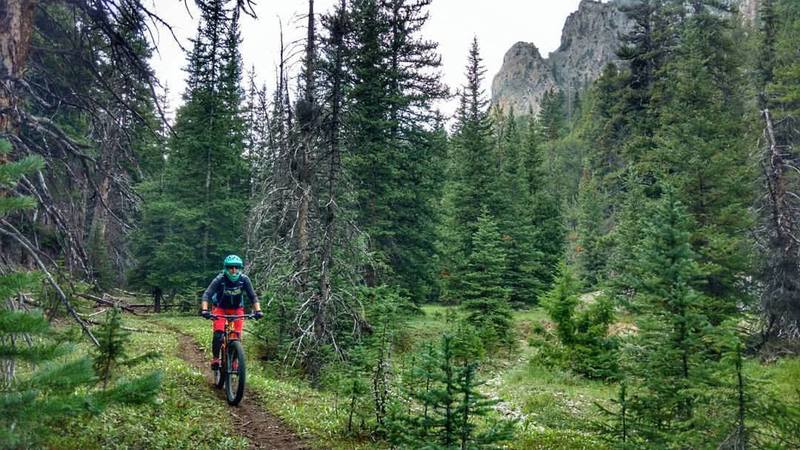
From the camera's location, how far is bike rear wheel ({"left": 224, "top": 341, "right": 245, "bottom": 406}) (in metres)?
9.18

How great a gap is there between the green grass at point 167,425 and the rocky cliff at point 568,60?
14481cm

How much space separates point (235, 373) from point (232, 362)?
212 mm

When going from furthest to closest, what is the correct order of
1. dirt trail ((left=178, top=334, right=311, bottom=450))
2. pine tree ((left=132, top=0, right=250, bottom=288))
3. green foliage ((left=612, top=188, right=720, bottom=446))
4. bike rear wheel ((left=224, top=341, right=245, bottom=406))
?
pine tree ((left=132, top=0, right=250, bottom=288)), bike rear wheel ((left=224, top=341, right=245, bottom=406)), dirt trail ((left=178, top=334, right=311, bottom=450)), green foliage ((left=612, top=188, right=720, bottom=446))

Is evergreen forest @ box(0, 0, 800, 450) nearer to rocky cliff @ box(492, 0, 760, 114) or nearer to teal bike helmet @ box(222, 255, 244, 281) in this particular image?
teal bike helmet @ box(222, 255, 244, 281)

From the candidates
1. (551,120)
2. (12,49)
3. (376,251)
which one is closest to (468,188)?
(376,251)

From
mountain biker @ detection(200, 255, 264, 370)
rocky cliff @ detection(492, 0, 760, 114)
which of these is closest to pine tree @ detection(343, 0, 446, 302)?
mountain biker @ detection(200, 255, 264, 370)

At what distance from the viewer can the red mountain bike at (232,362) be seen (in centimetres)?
921

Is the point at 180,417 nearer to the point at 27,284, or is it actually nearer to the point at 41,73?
the point at 41,73

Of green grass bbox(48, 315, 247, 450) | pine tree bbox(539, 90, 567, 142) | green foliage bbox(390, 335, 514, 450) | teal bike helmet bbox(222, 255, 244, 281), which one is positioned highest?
pine tree bbox(539, 90, 567, 142)

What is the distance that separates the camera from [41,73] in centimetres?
639

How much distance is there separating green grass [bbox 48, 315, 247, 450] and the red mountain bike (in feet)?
0.90

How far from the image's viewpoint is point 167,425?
755cm

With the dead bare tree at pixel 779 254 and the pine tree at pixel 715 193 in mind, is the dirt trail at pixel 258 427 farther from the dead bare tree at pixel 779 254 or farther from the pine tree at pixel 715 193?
the dead bare tree at pixel 779 254

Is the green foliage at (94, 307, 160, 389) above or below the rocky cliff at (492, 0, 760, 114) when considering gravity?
below
